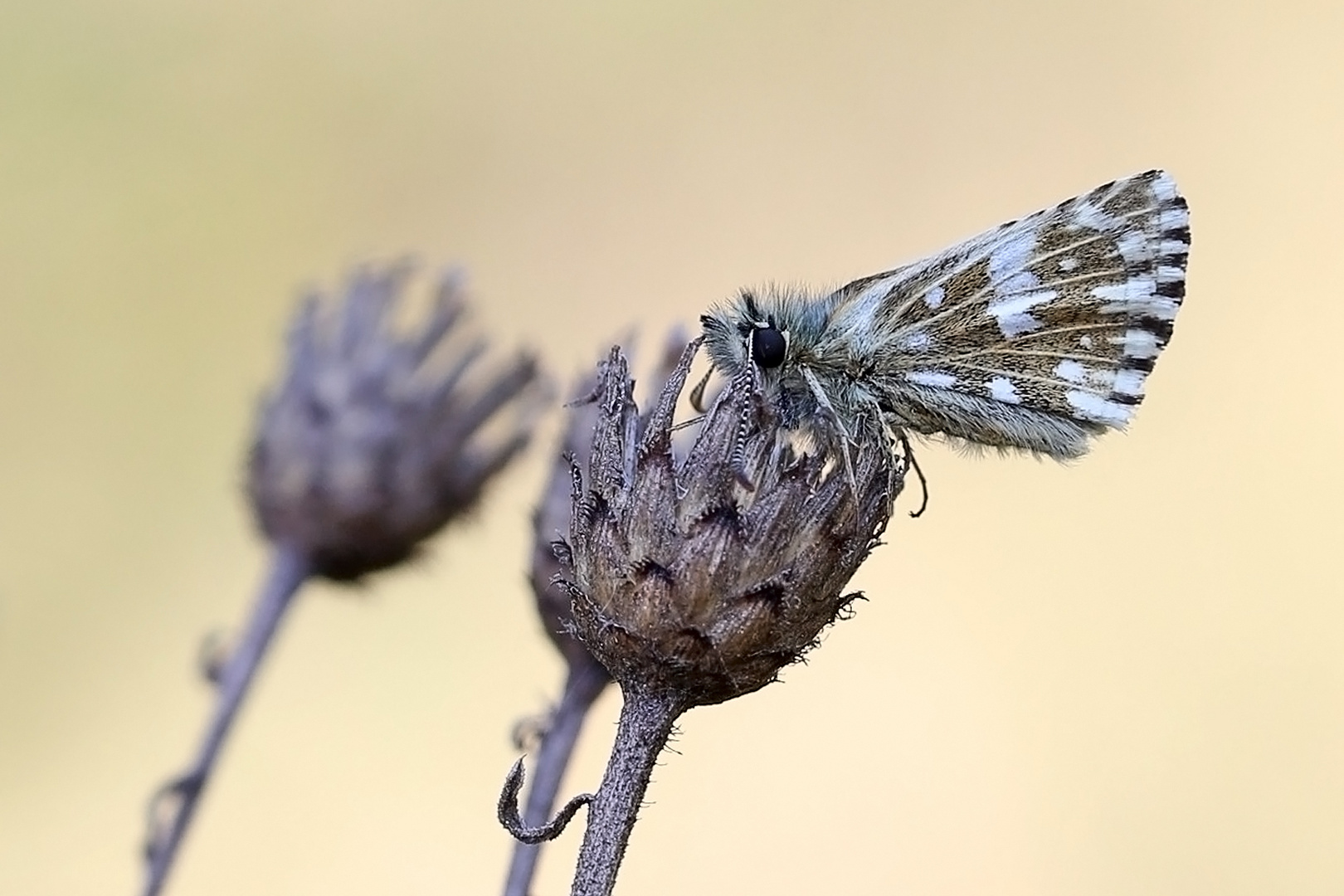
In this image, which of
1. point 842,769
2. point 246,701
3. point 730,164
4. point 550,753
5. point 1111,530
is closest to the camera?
point 550,753

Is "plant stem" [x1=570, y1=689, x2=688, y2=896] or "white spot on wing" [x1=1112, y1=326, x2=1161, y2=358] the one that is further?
"white spot on wing" [x1=1112, y1=326, x2=1161, y2=358]

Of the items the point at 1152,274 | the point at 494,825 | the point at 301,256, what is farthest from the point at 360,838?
the point at 1152,274

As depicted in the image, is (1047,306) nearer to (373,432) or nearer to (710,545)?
(710,545)

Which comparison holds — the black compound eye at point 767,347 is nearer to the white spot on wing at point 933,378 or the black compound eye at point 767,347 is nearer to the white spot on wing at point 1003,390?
the white spot on wing at point 933,378

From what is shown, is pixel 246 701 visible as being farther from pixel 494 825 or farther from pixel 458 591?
pixel 458 591

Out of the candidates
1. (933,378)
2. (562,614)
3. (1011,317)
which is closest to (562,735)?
(562,614)

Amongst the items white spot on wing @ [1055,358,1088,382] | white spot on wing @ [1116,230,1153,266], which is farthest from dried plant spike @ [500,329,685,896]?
white spot on wing @ [1116,230,1153,266]

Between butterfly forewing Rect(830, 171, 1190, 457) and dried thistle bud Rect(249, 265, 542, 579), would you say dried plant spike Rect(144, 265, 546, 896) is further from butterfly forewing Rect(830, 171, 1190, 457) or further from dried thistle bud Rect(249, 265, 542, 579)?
butterfly forewing Rect(830, 171, 1190, 457)
